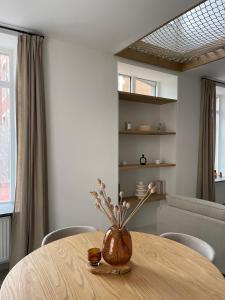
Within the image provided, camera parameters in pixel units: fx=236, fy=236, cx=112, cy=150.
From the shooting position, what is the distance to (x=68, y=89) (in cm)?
293

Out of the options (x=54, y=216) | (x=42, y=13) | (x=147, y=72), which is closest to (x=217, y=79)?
(x=147, y=72)

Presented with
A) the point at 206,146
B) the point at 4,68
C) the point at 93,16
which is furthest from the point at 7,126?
the point at 206,146

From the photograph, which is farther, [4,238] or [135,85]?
[135,85]

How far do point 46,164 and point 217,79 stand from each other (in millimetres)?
3646

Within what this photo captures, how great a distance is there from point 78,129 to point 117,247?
77.1 inches

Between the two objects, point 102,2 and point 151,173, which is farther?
point 151,173

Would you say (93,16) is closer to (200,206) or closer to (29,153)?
(29,153)

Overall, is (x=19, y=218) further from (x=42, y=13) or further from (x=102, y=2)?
(x=102, y=2)

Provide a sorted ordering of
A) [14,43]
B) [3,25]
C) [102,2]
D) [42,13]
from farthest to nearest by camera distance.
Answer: [14,43]
[3,25]
[42,13]
[102,2]

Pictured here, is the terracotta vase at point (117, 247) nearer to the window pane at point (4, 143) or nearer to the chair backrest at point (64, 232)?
the chair backrest at point (64, 232)

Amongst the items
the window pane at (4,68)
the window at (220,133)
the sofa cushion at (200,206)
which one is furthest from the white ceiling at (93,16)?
the window at (220,133)

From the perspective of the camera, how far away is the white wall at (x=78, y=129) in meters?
2.84

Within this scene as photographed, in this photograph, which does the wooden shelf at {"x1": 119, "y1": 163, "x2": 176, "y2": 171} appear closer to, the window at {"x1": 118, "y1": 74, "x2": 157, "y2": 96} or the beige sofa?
the beige sofa

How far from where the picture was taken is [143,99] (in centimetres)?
375
